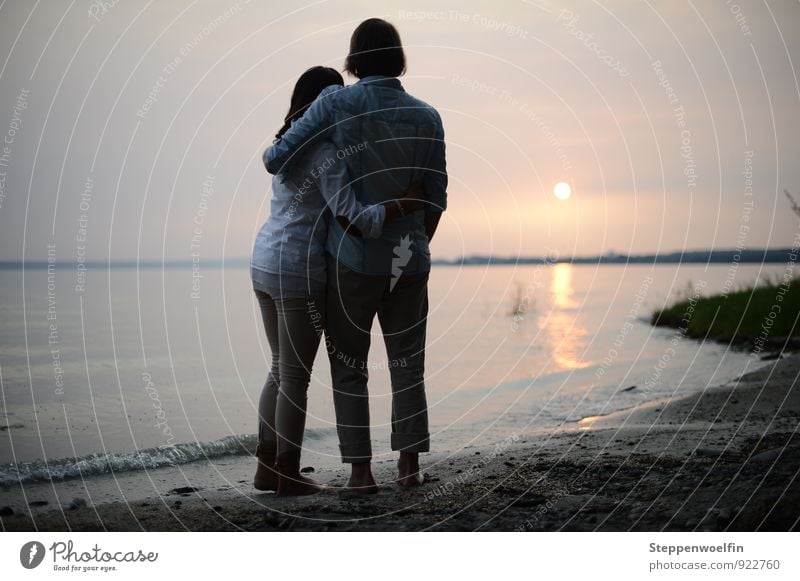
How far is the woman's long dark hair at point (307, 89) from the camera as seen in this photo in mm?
4613

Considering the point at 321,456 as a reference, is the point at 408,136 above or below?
above

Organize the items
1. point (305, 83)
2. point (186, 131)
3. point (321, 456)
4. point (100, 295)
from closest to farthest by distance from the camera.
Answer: point (305, 83) < point (321, 456) < point (186, 131) < point (100, 295)

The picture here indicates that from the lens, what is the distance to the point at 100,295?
70.5 ft

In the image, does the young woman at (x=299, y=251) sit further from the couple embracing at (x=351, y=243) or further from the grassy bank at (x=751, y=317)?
the grassy bank at (x=751, y=317)

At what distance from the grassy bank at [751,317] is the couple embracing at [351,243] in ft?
22.9

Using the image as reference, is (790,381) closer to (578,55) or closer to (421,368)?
(578,55)

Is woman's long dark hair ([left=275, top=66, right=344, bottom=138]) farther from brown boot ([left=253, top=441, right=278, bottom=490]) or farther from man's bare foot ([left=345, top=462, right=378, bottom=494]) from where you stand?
man's bare foot ([left=345, top=462, right=378, bottom=494])

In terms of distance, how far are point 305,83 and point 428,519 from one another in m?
2.27

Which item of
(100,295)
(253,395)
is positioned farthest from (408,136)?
(100,295)

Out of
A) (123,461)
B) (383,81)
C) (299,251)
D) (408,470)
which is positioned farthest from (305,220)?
(123,461)

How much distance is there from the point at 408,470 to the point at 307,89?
2108 millimetres

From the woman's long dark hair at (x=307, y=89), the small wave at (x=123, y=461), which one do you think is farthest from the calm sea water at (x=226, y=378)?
the woman's long dark hair at (x=307, y=89)

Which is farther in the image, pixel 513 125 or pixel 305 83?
pixel 513 125

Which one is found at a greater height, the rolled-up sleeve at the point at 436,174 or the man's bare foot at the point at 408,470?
the rolled-up sleeve at the point at 436,174
